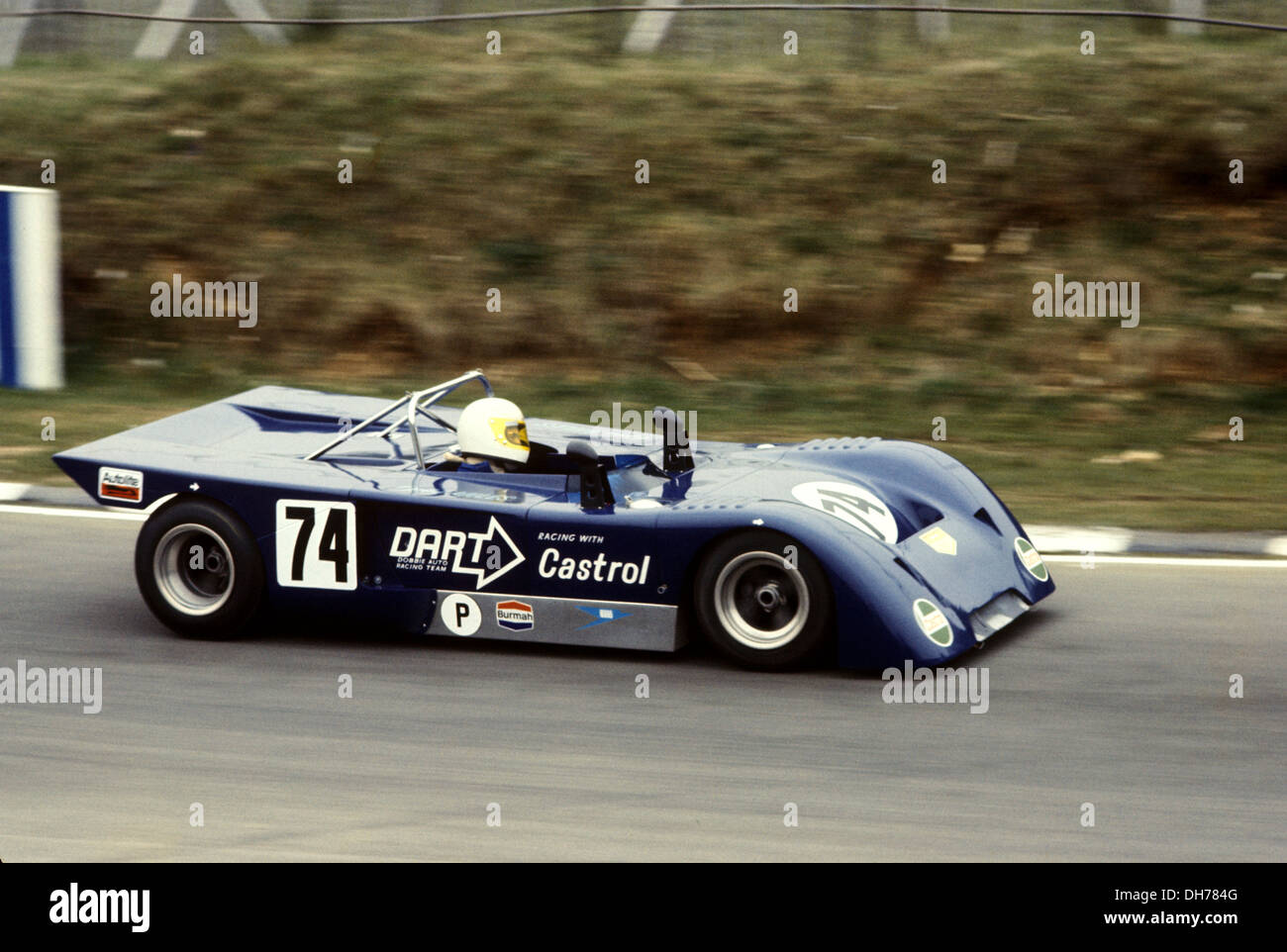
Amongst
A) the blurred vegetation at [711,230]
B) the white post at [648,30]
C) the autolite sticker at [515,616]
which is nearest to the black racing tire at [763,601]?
the autolite sticker at [515,616]

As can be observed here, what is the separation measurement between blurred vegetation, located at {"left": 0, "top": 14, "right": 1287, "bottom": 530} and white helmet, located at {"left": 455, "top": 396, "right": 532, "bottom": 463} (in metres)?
4.23

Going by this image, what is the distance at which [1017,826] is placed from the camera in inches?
198

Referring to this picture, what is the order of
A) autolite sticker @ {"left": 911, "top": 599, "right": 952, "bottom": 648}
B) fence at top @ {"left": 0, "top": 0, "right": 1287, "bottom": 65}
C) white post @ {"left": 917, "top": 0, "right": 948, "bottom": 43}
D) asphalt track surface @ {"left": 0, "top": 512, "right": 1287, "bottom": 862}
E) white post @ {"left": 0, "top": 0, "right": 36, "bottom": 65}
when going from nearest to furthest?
asphalt track surface @ {"left": 0, "top": 512, "right": 1287, "bottom": 862}, autolite sticker @ {"left": 911, "top": 599, "right": 952, "bottom": 648}, fence at top @ {"left": 0, "top": 0, "right": 1287, "bottom": 65}, white post @ {"left": 917, "top": 0, "right": 948, "bottom": 43}, white post @ {"left": 0, "top": 0, "right": 36, "bottom": 65}

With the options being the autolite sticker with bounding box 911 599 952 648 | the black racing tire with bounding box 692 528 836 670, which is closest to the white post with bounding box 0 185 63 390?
the black racing tire with bounding box 692 528 836 670

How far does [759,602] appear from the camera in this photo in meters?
6.45

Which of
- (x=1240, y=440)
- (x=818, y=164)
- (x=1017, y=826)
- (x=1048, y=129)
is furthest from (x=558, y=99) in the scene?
(x=1017, y=826)

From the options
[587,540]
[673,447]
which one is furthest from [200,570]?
[673,447]

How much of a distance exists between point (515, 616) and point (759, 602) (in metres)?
0.97

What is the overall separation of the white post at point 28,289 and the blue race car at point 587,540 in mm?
5345

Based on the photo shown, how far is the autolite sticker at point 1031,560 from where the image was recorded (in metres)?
7.21

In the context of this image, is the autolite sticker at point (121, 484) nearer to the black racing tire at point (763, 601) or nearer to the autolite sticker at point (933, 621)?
the black racing tire at point (763, 601)

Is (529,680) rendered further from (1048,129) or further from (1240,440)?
(1048,129)

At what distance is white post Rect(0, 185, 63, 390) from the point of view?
1225 centimetres

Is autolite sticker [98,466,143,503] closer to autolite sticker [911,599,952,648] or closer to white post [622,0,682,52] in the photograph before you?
autolite sticker [911,599,952,648]
